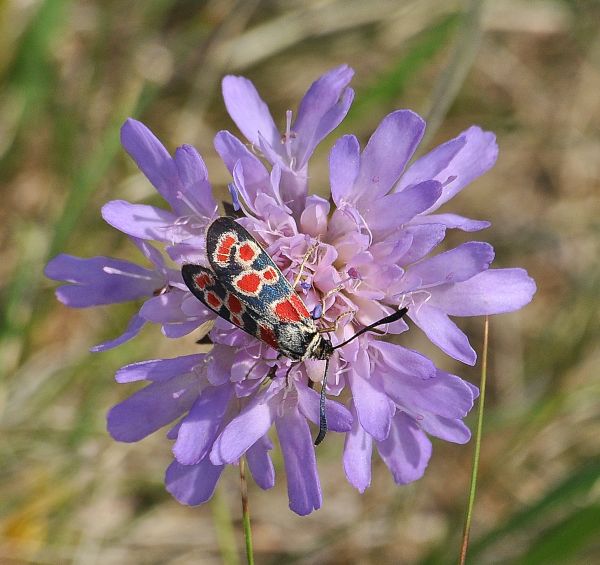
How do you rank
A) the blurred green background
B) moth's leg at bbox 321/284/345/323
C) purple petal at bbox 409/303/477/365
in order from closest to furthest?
purple petal at bbox 409/303/477/365 < moth's leg at bbox 321/284/345/323 < the blurred green background

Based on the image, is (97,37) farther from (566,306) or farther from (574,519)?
(574,519)

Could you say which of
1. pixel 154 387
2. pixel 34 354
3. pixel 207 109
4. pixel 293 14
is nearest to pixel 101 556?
pixel 34 354

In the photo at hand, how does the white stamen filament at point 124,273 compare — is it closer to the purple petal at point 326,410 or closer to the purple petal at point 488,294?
the purple petal at point 326,410

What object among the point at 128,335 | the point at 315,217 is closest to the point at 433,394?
the point at 315,217

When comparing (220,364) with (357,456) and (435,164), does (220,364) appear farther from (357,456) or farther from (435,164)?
(435,164)

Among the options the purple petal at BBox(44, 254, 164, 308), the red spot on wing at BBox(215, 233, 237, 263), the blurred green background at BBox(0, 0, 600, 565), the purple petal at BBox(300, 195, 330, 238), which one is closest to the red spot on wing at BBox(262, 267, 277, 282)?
the red spot on wing at BBox(215, 233, 237, 263)

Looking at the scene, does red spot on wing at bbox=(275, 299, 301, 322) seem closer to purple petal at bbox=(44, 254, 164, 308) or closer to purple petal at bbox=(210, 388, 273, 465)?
purple petal at bbox=(210, 388, 273, 465)

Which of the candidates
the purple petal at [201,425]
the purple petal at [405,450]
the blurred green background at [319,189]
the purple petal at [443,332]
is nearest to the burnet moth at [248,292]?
the purple petal at [443,332]
